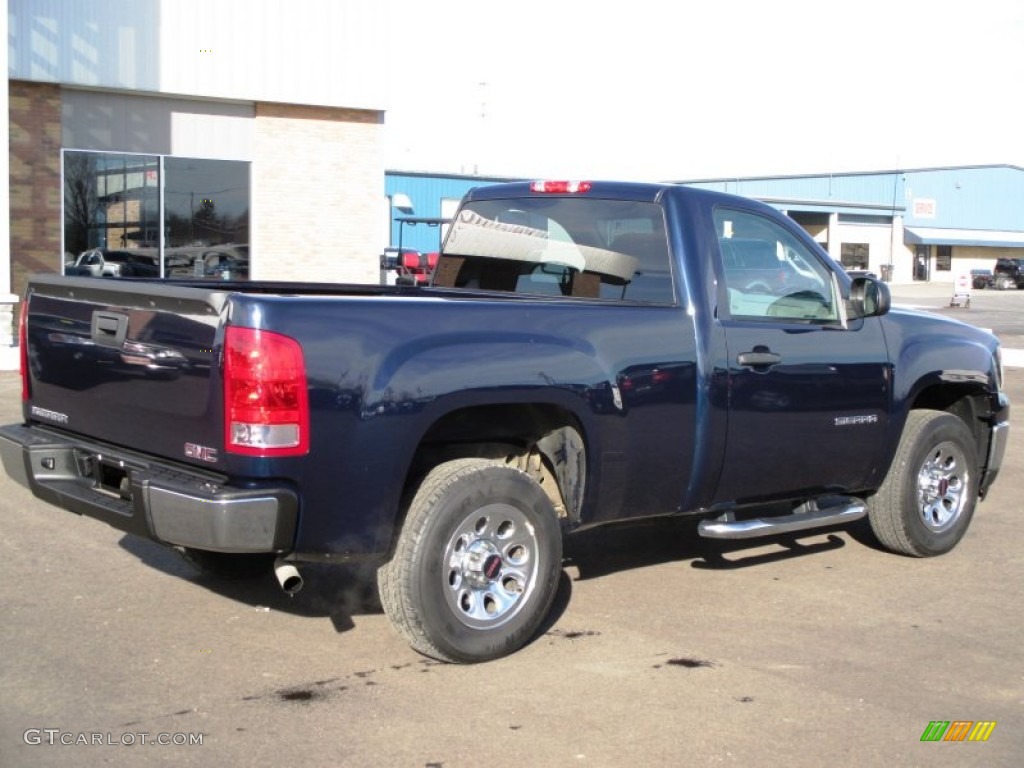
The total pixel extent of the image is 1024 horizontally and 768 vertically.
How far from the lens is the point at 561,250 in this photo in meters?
6.30

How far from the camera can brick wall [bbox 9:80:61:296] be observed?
19.4 metres

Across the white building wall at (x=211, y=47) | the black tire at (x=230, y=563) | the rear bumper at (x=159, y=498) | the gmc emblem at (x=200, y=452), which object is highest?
the white building wall at (x=211, y=47)

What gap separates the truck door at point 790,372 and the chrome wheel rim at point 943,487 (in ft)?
1.52

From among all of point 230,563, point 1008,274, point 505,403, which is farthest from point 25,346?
point 1008,274

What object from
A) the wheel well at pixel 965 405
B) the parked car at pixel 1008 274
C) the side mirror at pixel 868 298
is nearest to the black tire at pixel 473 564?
the side mirror at pixel 868 298

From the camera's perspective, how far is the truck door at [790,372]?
580 centimetres

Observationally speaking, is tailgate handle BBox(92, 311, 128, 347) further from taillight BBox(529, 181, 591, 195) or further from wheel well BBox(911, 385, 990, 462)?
wheel well BBox(911, 385, 990, 462)

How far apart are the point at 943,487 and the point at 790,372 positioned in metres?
1.67

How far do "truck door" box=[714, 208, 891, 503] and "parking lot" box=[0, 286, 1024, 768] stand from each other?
2.09ft

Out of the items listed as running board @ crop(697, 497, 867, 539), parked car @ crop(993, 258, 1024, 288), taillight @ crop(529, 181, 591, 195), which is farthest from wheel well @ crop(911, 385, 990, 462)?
parked car @ crop(993, 258, 1024, 288)

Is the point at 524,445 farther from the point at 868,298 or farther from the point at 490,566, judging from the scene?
the point at 868,298

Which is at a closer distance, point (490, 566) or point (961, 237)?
point (490, 566)

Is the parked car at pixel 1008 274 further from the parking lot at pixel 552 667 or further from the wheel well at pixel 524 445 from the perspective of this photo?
the wheel well at pixel 524 445

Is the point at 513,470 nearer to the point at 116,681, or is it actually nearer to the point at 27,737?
the point at 116,681
